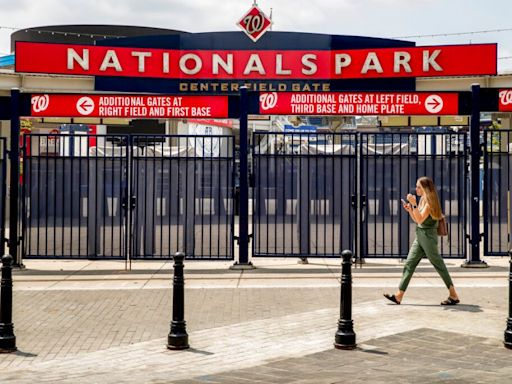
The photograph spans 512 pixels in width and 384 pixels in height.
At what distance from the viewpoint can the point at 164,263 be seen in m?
15.4

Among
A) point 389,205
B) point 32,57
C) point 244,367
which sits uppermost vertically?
point 32,57

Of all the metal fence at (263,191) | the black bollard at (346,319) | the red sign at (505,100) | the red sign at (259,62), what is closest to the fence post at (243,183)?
the metal fence at (263,191)

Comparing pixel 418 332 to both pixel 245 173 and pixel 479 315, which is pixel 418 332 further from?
pixel 245 173

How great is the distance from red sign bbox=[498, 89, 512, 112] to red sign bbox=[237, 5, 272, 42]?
30.4 feet

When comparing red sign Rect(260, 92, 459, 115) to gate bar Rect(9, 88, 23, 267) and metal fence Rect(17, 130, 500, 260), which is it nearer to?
metal fence Rect(17, 130, 500, 260)

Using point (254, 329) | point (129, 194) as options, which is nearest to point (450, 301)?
point (254, 329)

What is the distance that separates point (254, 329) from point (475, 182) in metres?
6.91

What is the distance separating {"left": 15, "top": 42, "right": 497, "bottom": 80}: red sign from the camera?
19.8 m

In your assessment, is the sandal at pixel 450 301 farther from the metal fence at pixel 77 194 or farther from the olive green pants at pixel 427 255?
the metal fence at pixel 77 194

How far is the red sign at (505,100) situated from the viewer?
14.4 metres

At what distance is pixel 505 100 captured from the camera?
1441cm

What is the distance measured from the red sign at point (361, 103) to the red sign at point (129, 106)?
3.14ft

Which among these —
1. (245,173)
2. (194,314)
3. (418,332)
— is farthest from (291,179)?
(418,332)

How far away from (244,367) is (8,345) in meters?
2.48
